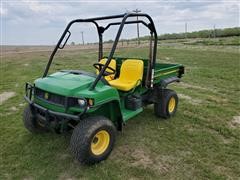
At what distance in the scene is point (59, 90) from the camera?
293cm

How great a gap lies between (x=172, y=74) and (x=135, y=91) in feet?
3.52

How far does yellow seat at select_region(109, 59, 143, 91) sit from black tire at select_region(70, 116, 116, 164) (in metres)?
1.07

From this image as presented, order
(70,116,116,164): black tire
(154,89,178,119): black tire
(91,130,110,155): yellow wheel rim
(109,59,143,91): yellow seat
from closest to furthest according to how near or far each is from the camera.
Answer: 1. (70,116,116,164): black tire
2. (91,130,110,155): yellow wheel rim
3. (109,59,143,91): yellow seat
4. (154,89,178,119): black tire

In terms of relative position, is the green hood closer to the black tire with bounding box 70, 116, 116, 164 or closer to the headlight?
the headlight

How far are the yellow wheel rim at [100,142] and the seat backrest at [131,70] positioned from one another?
4.14 feet

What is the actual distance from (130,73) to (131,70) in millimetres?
55

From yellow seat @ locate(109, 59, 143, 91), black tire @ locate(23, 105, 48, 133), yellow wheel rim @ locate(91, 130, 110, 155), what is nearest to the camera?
yellow wheel rim @ locate(91, 130, 110, 155)

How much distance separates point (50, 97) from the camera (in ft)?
10.1

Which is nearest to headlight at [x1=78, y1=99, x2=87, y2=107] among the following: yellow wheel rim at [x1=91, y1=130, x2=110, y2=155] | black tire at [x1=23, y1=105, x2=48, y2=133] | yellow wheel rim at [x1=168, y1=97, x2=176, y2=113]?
yellow wheel rim at [x1=91, y1=130, x2=110, y2=155]

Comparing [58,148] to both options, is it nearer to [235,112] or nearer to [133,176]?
[133,176]

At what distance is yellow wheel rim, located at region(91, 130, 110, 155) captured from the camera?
3.02 m

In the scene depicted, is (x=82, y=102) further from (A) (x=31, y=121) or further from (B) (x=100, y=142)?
(A) (x=31, y=121)

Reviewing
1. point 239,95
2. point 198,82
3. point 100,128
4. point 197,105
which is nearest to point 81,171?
point 100,128

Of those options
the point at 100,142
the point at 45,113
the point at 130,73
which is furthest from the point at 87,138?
the point at 130,73
